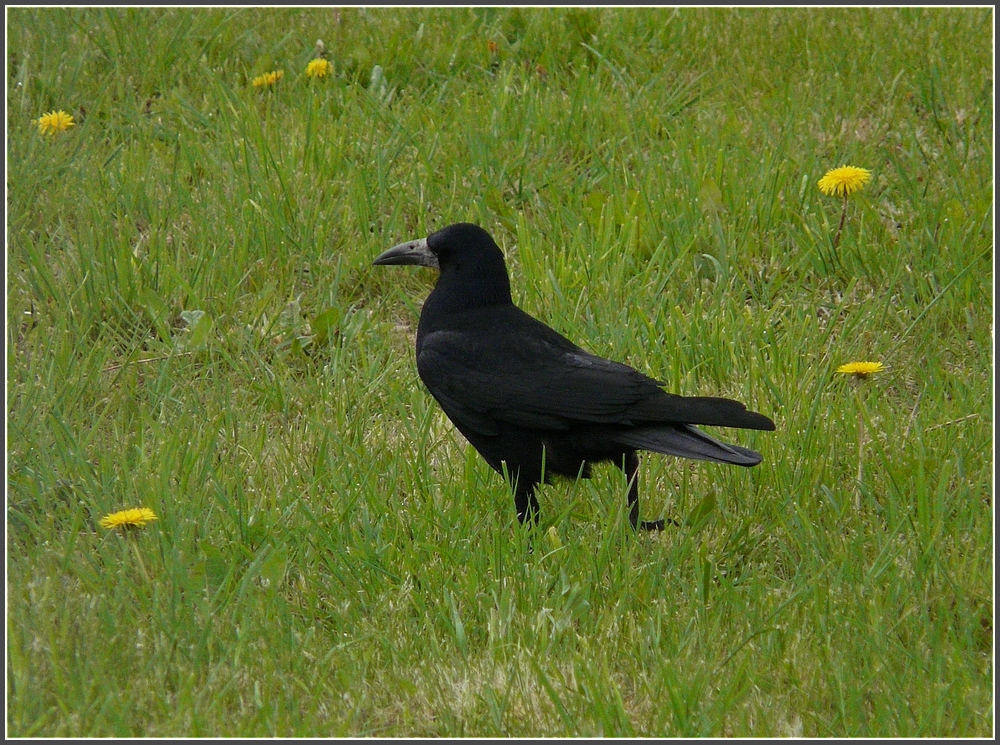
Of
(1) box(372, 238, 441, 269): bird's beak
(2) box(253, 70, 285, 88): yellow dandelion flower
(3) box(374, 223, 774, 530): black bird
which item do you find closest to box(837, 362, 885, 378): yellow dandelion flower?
(3) box(374, 223, 774, 530): black bird

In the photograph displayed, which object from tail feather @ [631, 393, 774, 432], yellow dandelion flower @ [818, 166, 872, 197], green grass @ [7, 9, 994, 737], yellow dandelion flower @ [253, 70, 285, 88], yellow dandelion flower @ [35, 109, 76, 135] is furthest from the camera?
yellow dandelion flower @ [253, 70, 285, 88]

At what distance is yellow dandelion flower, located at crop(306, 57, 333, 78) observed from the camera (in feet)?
20.2

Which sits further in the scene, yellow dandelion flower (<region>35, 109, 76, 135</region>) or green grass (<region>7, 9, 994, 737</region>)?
yellow dandelion flower (<region>35, 109, 76, 135</region>)

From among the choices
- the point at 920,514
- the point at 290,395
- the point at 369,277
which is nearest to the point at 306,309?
the point at 369,277

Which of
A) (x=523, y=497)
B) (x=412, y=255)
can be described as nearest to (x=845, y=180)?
(x=412, y=255)

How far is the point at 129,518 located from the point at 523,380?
4.23 ft

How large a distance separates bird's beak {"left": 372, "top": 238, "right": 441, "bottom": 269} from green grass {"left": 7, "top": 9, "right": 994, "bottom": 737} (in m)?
0.45

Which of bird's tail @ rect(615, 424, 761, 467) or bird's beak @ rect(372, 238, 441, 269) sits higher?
bird's beak @ rect(372, 238, 441, 269)

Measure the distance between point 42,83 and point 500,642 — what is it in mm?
4431

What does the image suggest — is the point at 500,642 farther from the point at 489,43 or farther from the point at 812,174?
the point at 489,43

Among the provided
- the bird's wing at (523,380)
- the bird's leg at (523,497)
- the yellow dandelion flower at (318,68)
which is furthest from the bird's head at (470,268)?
the yellow dandelion flower at (318,68)

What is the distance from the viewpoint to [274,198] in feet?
17.0

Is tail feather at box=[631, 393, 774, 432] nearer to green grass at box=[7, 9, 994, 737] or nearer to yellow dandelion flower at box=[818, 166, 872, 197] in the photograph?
green grass at box=[7, 9, 994, 737]

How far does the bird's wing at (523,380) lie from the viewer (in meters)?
3.67
